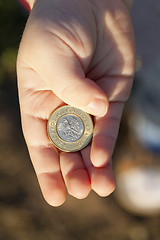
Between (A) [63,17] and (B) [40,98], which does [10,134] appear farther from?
(A) [63,17]

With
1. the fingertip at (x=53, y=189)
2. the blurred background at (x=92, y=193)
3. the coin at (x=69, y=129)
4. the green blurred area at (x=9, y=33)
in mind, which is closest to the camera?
the fingertip at (x=53, y=189)

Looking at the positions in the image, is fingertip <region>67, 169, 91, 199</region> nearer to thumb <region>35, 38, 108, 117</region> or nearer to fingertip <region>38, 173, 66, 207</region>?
fingertip <region>38, 173, 66, 207</region>

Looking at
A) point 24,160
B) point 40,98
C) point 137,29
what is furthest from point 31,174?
point 137,29

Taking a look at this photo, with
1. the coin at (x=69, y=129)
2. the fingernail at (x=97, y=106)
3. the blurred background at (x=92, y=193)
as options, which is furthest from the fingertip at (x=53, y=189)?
the blurred background at (x=92, y=193)

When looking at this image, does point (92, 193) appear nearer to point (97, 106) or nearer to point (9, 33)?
point (97, 106)

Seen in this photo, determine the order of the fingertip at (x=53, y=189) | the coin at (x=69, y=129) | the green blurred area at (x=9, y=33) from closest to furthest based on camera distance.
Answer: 1. the fingertip at (x=53, y=189)
2. the coin at (x=69, y=129)
3. the green blurred area at (x=9, y=33)

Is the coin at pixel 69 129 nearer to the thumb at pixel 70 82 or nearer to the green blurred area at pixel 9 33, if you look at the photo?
the thumb at pixel 70 82

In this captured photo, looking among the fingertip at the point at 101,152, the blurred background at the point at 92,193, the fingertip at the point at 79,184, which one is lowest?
the blurred background at the point at 92,193

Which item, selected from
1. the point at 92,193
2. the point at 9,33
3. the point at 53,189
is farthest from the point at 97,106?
the point at 9,33
